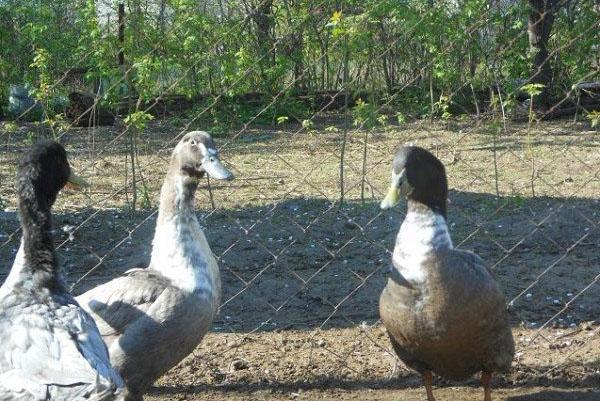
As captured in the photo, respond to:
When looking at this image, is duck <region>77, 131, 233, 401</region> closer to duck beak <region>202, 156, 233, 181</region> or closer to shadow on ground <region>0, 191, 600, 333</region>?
duck beak <region>202, 156, 233, 181</region>

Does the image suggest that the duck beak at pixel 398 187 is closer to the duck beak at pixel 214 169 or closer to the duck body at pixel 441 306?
the duck body at pixel 441 306

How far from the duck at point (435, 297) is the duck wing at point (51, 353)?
1.33 metres

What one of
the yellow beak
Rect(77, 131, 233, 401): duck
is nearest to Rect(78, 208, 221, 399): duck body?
Rect(77, 131, 233, 401): duck

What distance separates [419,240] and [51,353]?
1.61 meters

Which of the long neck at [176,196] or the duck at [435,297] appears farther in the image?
the long neck at [176,196]

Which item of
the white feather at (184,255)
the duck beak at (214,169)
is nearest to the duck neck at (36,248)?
the white feather at (184,255)

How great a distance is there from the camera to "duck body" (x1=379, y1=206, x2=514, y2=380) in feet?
13.6

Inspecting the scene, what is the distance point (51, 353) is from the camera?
3420mm

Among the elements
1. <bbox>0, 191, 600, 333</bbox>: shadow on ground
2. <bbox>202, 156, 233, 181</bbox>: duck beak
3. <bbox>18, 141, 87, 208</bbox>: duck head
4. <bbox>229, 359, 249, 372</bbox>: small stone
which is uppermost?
<bbox>18, 141, 87, 208</bbox>: duck head

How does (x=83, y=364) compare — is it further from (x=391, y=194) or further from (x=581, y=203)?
(x=581, y=203)

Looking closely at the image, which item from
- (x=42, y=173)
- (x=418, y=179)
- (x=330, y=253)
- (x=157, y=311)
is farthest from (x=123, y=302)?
(x=330, y=253)

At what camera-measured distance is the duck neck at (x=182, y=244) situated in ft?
13.8

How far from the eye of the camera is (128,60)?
19.3 feet

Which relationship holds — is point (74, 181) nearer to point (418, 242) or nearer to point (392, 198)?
point (392, 198)
